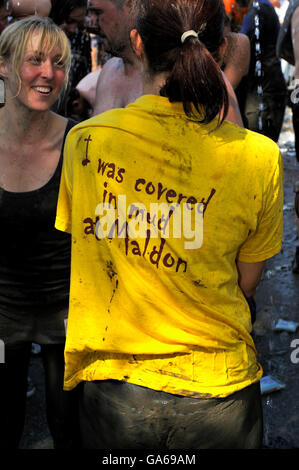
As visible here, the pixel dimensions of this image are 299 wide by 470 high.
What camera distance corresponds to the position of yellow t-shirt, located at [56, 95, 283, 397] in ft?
4.88

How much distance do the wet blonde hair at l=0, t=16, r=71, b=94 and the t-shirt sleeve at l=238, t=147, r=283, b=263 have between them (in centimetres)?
123

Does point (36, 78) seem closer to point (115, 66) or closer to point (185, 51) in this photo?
point (115, 66)

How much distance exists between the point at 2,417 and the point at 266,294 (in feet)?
9.06

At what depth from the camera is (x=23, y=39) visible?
231 centimetres

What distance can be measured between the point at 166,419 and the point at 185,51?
3.12ft

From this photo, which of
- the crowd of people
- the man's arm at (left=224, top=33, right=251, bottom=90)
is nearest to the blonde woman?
the crowd of people

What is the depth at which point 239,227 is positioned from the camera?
1546 mm

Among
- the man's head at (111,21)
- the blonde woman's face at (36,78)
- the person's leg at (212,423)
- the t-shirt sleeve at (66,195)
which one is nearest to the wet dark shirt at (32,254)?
the blonde woman's face at (36,78)

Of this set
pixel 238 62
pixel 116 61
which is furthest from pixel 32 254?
pixel 238 62

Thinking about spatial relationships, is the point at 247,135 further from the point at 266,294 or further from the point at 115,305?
the point at 266,294

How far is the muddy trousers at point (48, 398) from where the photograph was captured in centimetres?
245

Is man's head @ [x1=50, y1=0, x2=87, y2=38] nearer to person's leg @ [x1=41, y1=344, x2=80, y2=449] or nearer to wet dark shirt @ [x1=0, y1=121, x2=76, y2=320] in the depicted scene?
wet dark shirt @ [x1=0, y1=121, x2=76, y2=320]

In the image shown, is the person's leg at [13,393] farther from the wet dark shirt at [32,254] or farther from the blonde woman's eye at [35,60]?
the blonde woman's eye at [35,60]
